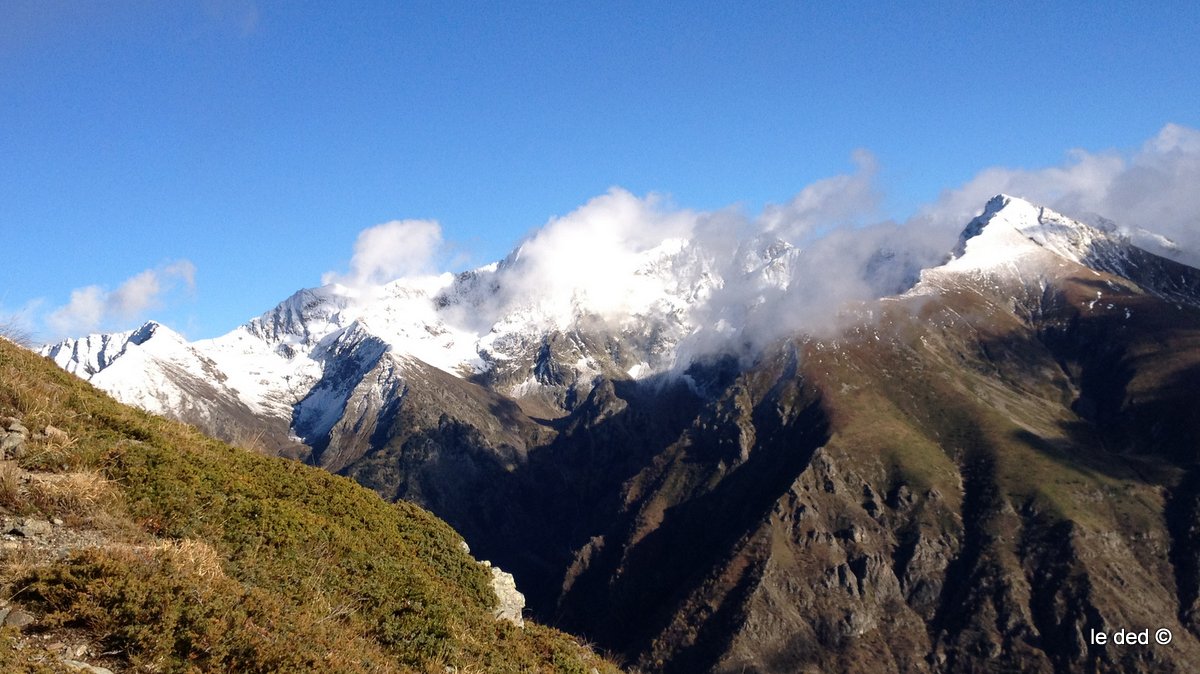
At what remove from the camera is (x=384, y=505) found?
104 ft

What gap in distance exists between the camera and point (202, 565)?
61.7ft

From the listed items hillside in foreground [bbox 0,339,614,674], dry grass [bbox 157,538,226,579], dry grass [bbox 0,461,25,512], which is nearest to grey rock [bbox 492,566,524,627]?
hillside in foreground [bbox 0,339,614,674]

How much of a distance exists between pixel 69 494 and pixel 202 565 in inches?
165

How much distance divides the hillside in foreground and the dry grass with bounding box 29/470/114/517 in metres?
0.04

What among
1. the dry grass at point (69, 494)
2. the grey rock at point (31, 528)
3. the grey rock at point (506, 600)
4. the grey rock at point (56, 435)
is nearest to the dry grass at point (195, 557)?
the dry grass at point (69, 494)

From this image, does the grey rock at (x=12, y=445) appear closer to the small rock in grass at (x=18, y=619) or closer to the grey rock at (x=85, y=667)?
the small rock in grass at (x=18, y=619)

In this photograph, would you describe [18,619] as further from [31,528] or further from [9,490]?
[9,490]

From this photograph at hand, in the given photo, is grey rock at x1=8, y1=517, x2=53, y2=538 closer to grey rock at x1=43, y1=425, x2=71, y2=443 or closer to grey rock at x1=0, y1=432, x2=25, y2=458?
grey rock at x1=0, y1=432, x2=25, y2=458

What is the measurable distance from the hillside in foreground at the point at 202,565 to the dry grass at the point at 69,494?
0.04m

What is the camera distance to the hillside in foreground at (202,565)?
16.2 metres

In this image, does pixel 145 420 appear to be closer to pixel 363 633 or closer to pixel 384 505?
pixel 384 505

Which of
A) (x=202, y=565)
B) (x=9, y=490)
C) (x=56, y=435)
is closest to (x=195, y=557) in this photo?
(x=202, y=565)

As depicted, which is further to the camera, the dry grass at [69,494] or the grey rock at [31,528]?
the dry grass at [69,494]

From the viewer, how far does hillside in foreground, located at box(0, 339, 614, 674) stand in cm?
1620
